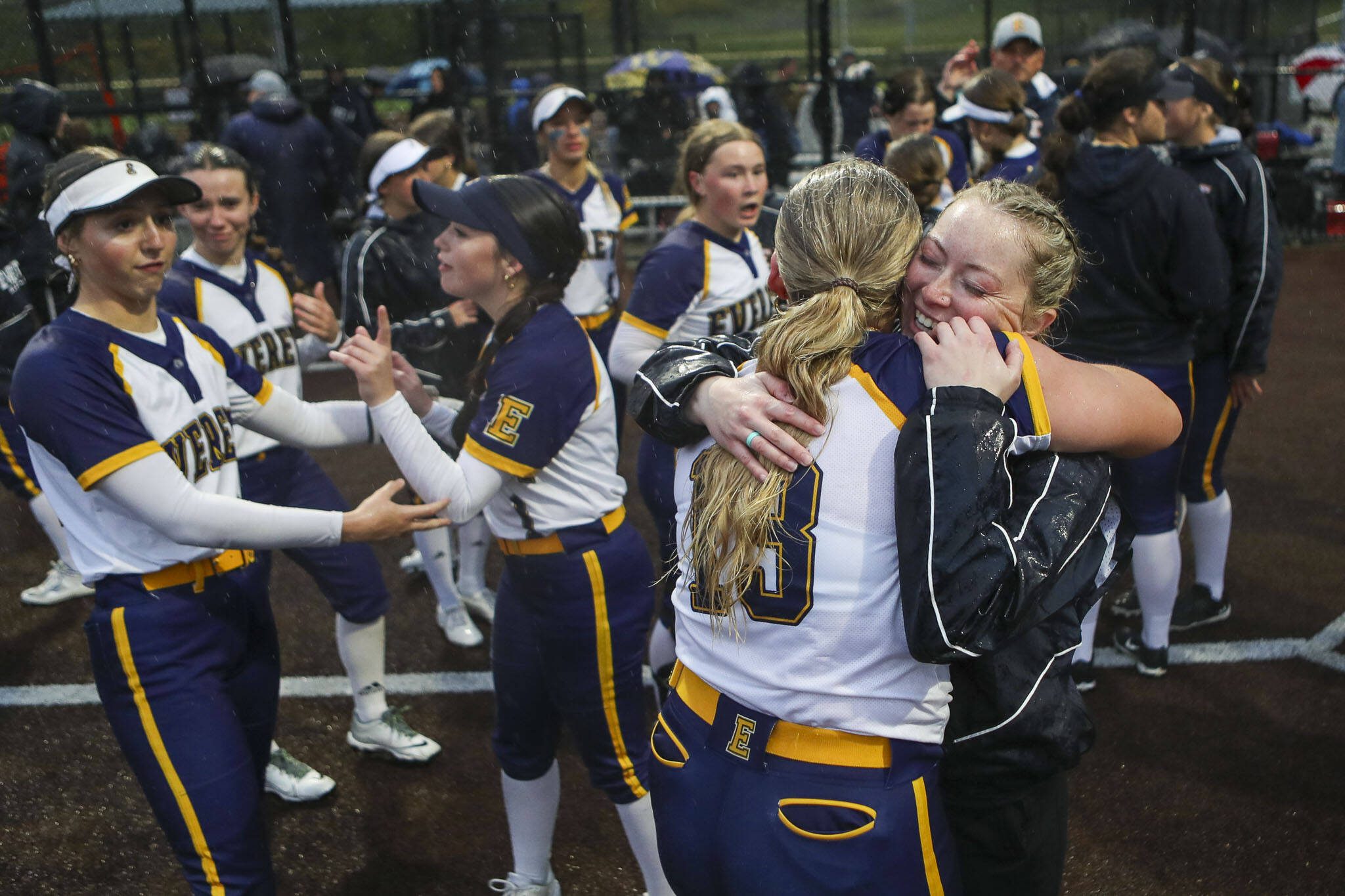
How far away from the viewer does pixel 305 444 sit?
335cm

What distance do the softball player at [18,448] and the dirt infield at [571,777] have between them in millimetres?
118

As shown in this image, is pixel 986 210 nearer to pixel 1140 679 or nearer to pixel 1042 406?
pixel 1042 406

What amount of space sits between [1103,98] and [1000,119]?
1.71m

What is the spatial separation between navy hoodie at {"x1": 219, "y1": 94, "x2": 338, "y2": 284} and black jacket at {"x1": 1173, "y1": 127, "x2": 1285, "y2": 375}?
685 centimetres

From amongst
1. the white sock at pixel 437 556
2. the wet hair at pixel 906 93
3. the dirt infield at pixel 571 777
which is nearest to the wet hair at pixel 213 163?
the white sock at pixel 437 556

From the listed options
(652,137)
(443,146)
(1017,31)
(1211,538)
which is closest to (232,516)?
(443,146)

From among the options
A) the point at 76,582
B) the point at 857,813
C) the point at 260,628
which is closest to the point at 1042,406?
the point at 857,813

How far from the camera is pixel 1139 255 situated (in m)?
4.00

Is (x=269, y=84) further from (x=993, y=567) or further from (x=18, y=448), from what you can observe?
(x=993, y=567)

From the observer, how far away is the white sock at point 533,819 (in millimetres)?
3166

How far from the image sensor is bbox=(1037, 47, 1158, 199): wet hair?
397 centimetres

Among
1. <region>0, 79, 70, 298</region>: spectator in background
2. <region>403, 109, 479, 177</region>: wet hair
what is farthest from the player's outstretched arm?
<region>0, 79, 70, 298</region>: spectator in background

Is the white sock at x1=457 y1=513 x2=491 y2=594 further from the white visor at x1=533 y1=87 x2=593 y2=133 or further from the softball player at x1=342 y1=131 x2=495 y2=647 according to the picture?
the white visor at x1=533 y1=87 x2=593 y2=133

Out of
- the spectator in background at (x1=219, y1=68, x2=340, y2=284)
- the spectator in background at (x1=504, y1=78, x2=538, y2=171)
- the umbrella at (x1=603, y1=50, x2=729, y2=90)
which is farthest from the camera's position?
the umbrella at (x1=603, y1=50, x2=729, y2=90)
